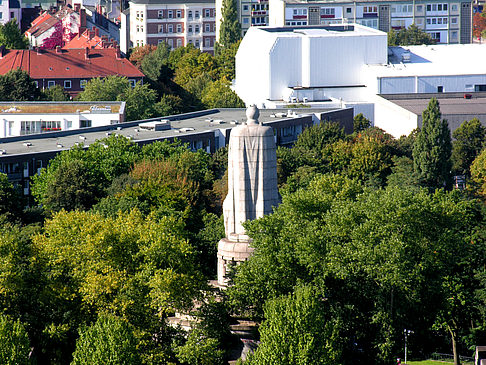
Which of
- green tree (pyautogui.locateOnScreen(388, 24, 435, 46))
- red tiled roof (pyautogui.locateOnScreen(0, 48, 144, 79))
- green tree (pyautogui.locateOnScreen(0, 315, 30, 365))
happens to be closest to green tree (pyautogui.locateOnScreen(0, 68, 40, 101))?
red tiled roof (pyautogui.locateOnScreen(0, 48, 144, 79))

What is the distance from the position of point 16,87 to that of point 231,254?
250ft

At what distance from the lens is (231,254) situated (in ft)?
188

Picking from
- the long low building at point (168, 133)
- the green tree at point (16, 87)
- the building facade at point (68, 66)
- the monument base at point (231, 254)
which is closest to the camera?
the monument base at point (231, 254)

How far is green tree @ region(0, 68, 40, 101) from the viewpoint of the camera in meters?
127

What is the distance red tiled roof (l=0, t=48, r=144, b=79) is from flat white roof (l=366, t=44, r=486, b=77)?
31412 mm

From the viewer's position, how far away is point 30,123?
4471 inches

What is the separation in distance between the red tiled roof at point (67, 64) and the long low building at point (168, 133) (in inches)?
970

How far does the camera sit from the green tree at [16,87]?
12675cm

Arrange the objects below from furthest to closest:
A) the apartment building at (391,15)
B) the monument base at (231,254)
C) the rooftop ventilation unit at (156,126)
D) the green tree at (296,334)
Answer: the apartment building at (391,15)
the rooftop ventilation unit at (156,126)
the monument base at (231,254)
the green tree at (296,334)

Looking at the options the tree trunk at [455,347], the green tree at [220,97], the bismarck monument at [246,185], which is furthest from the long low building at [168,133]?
the tree trunk at [455,347]

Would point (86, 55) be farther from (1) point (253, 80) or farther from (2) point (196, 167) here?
(2) point (196, 167)

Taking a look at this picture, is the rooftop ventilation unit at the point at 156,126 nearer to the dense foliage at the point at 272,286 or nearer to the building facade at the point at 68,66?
the building facade at the point at 68,66

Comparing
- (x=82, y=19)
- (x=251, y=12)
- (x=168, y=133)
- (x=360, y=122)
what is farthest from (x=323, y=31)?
(x=82, y=19)

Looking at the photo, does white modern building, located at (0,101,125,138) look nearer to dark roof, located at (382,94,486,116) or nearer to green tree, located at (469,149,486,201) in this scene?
Answer: dark roof, located at (382,94,486,116)
